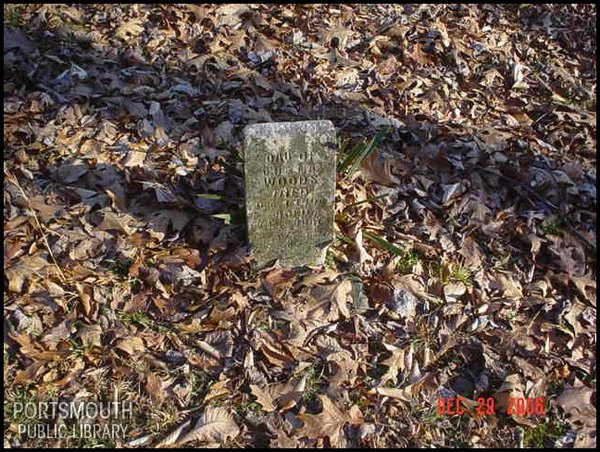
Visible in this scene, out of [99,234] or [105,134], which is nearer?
[99,234]

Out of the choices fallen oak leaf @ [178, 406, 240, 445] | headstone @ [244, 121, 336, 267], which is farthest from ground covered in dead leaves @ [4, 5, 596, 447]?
headstone @ [244, 121, 336, 267]

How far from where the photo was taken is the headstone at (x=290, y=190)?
3.19 meters

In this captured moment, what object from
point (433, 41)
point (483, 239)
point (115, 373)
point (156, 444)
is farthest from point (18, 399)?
point (433, 41)

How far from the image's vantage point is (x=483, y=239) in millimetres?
4035

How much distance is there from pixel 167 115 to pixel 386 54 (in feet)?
7.84

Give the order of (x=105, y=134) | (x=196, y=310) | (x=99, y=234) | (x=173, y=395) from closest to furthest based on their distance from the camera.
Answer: (x=173, y=395), (x=196, y=310), (x=99, y=234), (x=105, y=134)

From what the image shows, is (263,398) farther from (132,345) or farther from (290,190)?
(290,190)

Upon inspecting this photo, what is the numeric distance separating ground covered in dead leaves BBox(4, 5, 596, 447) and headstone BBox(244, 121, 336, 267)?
0.59 ft

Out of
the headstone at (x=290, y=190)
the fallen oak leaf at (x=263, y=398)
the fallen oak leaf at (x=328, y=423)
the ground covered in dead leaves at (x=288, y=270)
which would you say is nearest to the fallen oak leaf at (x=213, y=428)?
the ground covered in dead leaves at (x=288, y=270)

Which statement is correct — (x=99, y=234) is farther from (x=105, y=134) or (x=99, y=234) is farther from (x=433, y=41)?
(x=433, y=41)

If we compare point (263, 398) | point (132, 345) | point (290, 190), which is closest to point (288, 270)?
point (290, 190)
